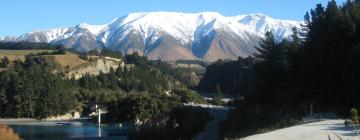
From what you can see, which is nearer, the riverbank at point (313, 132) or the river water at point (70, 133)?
the riverbank at point (313, 132)

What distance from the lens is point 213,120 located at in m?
87.1

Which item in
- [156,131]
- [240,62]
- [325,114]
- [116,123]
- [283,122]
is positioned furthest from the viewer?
[240,62]

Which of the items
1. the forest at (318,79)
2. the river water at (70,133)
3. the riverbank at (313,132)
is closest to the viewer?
the riverbank at (313,132)

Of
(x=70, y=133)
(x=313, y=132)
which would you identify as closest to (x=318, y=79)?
(x=313, y=132)

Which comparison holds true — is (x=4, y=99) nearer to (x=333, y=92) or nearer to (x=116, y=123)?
(x=116, y=123)

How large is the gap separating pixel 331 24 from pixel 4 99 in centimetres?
14482

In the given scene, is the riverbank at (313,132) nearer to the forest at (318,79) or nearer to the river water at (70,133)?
the forest at (318,79)

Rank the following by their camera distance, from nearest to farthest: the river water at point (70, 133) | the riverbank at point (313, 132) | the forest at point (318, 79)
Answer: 1. the riverbank at point (313, 132)
2. the forest at point (318, 79)
3. the river water at point (70, 133)

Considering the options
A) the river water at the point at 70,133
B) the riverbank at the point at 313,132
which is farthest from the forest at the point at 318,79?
the river water at the point at 70,133

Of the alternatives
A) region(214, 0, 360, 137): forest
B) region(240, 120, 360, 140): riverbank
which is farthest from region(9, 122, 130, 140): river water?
region(240, 120, 360, 140): riverbank

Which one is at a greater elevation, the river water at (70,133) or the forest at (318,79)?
the forest at (318,79)

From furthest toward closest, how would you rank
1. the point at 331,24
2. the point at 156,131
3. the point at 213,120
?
the point at 156,131 < the point at 213,120 < the point at 331,24

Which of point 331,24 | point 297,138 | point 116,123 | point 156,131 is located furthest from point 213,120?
point 116,123

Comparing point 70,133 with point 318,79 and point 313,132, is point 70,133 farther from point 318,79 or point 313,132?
point 313,132
